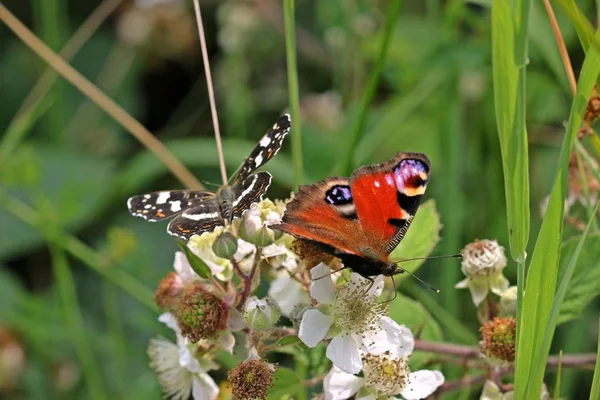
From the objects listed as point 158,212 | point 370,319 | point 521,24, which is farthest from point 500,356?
point 158,212

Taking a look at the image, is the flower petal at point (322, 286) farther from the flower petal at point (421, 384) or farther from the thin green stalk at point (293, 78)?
the thin green stalk at point (293, 78)

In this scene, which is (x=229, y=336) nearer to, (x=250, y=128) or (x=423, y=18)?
(x=250, y=128)

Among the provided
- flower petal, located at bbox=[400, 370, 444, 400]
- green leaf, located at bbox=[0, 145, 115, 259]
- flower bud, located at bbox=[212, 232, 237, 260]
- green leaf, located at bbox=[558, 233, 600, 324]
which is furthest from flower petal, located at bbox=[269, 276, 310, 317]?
green leaf, located at bbox=[0, 145, 115, 259]

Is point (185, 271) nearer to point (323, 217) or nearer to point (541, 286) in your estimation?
point (323, 217)

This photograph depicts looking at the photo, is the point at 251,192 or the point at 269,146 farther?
the point at 269,146

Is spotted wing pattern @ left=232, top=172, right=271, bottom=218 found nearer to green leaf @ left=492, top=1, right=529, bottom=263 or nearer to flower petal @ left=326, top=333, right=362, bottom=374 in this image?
flower petal @ left=326, top=333, right=362, bottom=374

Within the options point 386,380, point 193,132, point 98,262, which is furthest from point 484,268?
point 193,132
